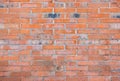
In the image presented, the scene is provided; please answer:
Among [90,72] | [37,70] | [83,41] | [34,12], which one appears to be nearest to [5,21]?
[34,12]

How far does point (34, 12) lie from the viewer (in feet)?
10.8

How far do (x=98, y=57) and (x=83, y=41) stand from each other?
0.24 metres

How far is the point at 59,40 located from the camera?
3.28 m

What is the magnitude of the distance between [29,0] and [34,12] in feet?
0.48

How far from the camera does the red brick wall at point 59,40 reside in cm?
327

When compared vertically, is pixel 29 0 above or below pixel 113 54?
above

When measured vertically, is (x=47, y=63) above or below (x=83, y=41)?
below

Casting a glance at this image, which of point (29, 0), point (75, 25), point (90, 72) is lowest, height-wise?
point (90, 72)

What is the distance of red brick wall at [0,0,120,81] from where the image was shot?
10.7 ft

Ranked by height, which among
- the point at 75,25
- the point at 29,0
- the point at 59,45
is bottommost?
the point at 59,45

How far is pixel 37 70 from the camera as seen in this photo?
10.7 feet

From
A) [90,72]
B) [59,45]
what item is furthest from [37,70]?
[90,72]

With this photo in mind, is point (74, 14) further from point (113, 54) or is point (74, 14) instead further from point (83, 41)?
point (113, 54)

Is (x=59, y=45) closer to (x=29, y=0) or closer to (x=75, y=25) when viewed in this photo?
(x=75, y=25)
